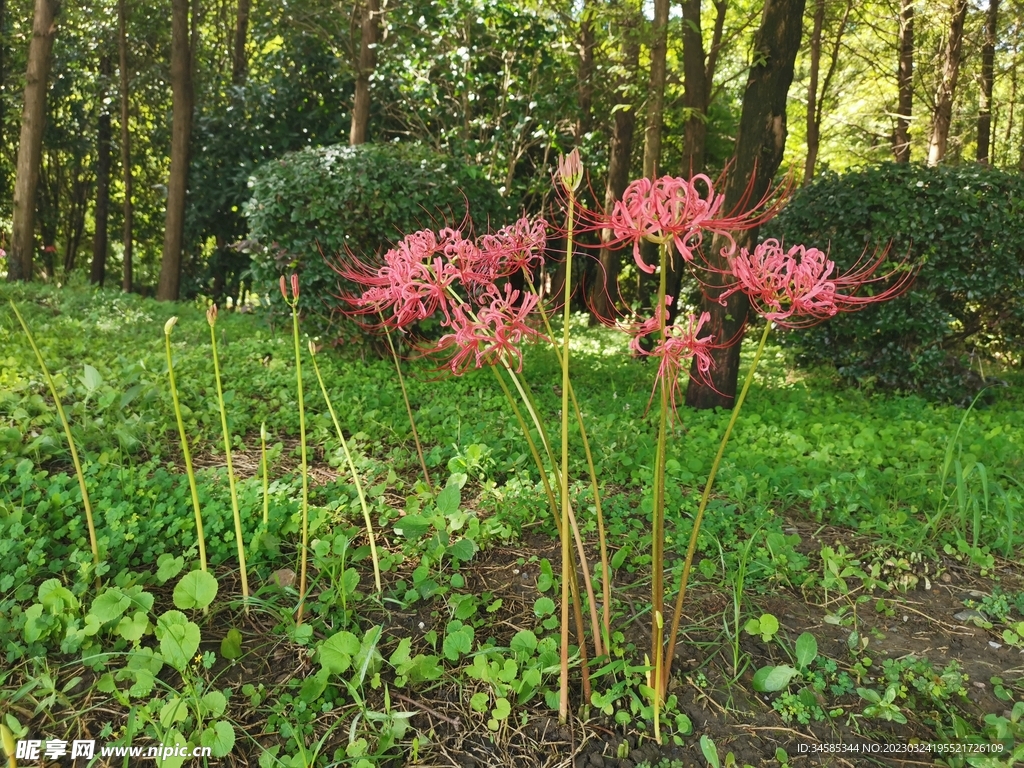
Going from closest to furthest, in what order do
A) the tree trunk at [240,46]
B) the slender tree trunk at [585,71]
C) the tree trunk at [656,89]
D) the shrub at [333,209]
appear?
the shrub at [333,209], the tree trunk at [656,89], the slender tree trunk at [585,71], the tree trunk at [240,46]

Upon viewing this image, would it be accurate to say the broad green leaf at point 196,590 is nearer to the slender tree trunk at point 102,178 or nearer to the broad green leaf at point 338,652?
the broad green leaf at point 338,652

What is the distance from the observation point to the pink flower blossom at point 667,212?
1399 millimetres

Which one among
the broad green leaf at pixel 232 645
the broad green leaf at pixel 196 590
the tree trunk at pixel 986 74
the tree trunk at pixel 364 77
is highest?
the tree trunk at pixel 986 74

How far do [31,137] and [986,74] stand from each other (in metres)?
14.1

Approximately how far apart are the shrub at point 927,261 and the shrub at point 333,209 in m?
3.60

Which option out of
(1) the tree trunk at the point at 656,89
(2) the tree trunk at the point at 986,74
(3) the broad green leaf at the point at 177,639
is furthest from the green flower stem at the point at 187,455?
(2) the tree trunk at the point at 986,74

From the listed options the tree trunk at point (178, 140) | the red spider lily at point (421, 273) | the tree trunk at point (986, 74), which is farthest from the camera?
the tree trunk at point (986, 74)

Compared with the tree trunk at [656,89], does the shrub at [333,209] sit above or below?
below

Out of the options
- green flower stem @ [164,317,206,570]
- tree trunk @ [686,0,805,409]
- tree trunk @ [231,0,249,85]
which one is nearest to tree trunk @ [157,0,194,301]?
tree trunk @ [231,0,249,85]

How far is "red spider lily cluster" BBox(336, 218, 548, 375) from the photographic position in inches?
62.5

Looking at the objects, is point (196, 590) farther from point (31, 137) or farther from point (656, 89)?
point (31, 137)

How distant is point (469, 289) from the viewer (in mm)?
1894

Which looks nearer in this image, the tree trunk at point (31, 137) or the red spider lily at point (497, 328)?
the red spider lily at point (497, 328)

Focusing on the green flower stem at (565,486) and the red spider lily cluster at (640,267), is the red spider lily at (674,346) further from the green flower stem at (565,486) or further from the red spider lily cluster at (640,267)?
the green flower stem at (565,486)
